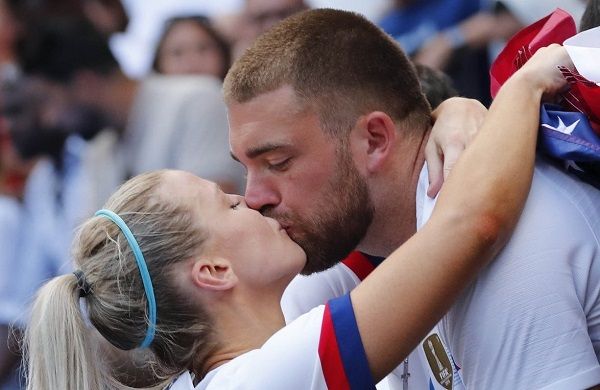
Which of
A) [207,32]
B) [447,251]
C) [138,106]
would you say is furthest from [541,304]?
[138,106]

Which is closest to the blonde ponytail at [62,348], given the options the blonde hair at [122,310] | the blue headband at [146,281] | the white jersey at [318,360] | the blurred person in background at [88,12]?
the blonde hair at [122,310]

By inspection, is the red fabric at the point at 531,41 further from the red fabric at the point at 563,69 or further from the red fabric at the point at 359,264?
the red fabric at the point at 359,264

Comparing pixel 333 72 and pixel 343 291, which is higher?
pixel 333 72

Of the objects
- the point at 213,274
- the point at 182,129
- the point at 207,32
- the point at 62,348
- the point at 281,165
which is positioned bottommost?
the point at 182,129

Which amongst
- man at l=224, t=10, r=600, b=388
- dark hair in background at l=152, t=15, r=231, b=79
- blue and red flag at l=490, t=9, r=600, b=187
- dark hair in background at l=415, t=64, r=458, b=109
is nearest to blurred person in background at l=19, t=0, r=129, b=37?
dark hair in background at l=152, t=15, r=231, b=79

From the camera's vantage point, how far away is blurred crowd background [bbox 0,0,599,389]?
5.27m

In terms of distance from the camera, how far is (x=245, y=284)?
2.56m

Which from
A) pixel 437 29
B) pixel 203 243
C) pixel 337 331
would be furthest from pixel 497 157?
pixel 437 29

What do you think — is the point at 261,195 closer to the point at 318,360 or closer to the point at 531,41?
the point at 318,360

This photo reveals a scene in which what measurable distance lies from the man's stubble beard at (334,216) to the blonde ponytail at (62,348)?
0.53 m

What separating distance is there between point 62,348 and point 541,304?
3.47 ft

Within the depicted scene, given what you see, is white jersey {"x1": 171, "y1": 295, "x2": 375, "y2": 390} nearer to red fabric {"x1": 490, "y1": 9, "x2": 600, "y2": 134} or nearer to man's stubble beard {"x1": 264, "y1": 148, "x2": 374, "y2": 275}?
man's stubble beard {"x1": 264, "y1": 148, "x2": 374, "y2": 275}

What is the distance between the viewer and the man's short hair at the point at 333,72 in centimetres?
278

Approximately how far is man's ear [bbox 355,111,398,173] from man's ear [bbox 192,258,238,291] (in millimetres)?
454
